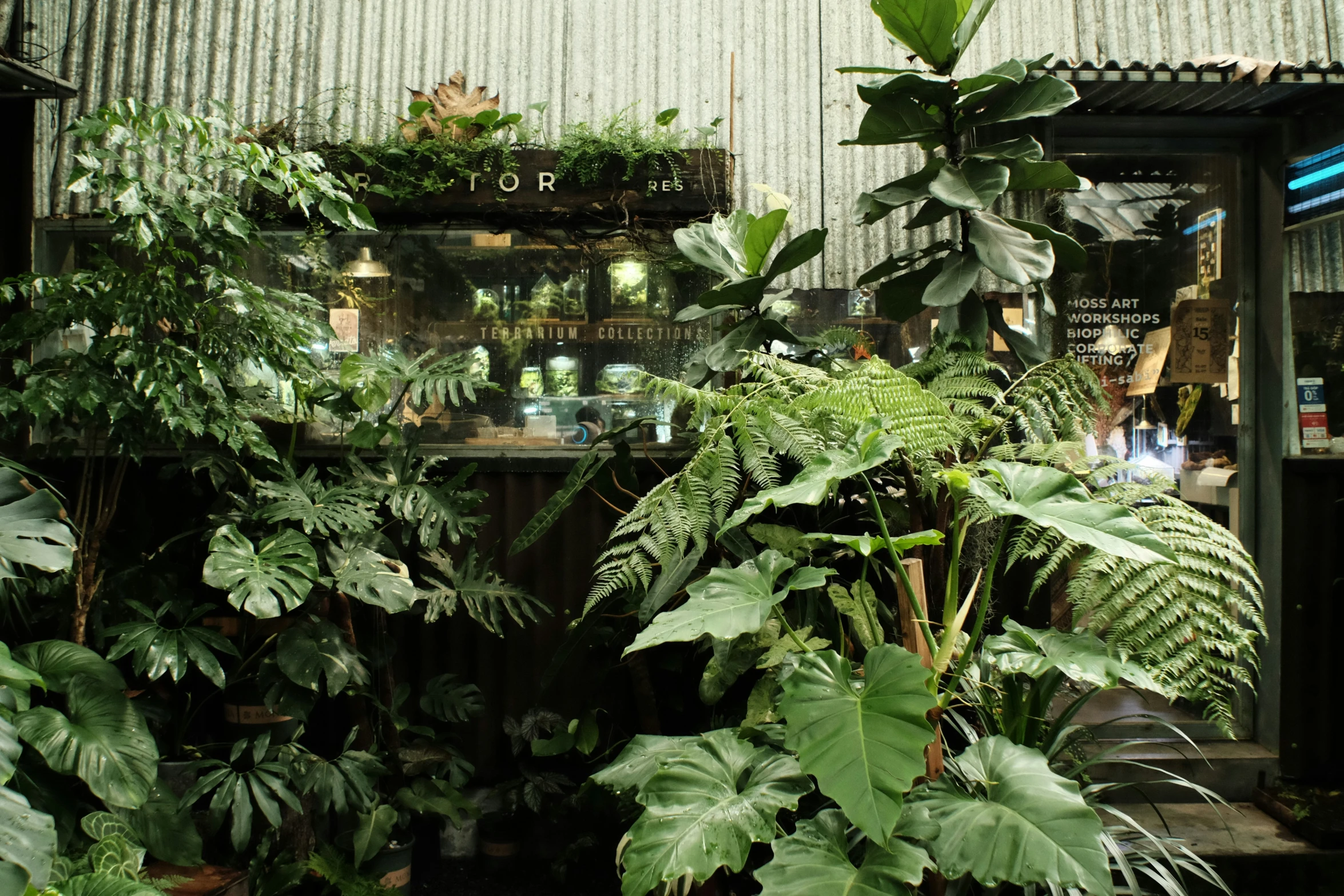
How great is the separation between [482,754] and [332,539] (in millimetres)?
1182

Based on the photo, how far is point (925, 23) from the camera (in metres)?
2.59

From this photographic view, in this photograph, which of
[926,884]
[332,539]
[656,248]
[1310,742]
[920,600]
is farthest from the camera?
[656,248]

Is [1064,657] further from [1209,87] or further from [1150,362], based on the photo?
[1209,87]

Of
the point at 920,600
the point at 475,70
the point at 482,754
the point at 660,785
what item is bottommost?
the point at 482,754

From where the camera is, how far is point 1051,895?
5.76ft

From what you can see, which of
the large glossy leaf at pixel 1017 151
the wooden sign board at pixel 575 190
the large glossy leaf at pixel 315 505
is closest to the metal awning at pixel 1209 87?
the large glossy leaf at pixel 1017 151

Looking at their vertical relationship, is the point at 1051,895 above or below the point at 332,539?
below

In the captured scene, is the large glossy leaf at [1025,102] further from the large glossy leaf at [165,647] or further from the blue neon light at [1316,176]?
the large glossy leaf at [165,647]

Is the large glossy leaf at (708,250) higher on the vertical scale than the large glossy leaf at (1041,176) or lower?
lower

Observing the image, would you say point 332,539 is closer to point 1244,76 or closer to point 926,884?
point 926,884

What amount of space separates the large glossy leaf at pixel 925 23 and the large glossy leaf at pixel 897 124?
0.52 ft

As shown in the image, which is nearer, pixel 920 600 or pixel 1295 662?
pixel 920 600

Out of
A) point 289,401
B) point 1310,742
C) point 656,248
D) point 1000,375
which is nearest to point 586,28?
point 656,248

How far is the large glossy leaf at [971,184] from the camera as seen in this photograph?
8.53ft
